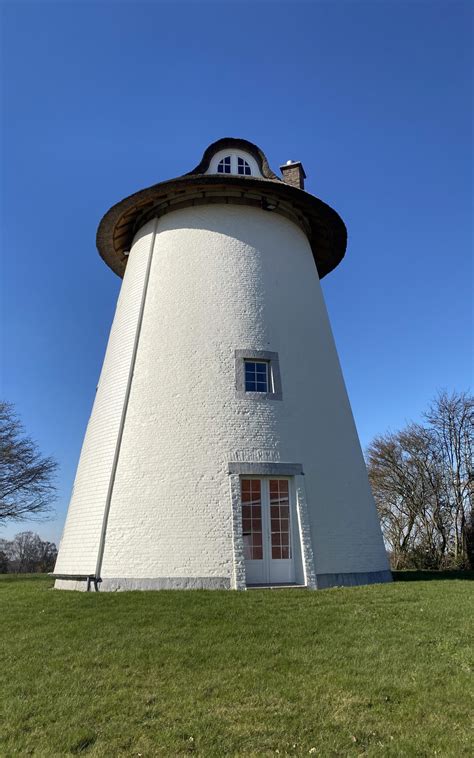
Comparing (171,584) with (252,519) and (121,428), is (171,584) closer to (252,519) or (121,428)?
(252,519)

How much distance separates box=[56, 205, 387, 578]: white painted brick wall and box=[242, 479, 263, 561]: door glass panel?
0.55 metres

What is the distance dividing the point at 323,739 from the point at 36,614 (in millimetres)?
5623

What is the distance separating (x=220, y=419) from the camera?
38.6 ft

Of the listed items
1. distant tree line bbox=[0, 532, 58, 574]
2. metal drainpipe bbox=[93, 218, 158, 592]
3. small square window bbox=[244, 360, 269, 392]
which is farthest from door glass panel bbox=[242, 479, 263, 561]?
distant tree line bbox=[0, 532, 58, 574]

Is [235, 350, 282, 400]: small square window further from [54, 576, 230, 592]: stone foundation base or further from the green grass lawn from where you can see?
the green grass lawn

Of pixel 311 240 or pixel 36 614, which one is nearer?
pixel 36 614

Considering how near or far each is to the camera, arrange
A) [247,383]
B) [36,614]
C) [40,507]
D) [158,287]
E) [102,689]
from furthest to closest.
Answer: [40,507], [158,287], [247,383], [36,614], [102,689]

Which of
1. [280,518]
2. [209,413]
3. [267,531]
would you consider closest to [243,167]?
[209,413]

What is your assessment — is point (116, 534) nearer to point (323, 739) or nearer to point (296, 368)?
point (296, 368)

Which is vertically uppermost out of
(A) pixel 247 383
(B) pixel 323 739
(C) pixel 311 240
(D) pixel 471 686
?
(C) pixel 311 240

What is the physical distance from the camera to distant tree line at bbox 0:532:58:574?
37416mm

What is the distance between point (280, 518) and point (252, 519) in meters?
0.61

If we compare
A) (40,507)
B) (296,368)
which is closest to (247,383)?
(296,368)

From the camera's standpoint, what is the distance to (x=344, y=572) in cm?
1154
